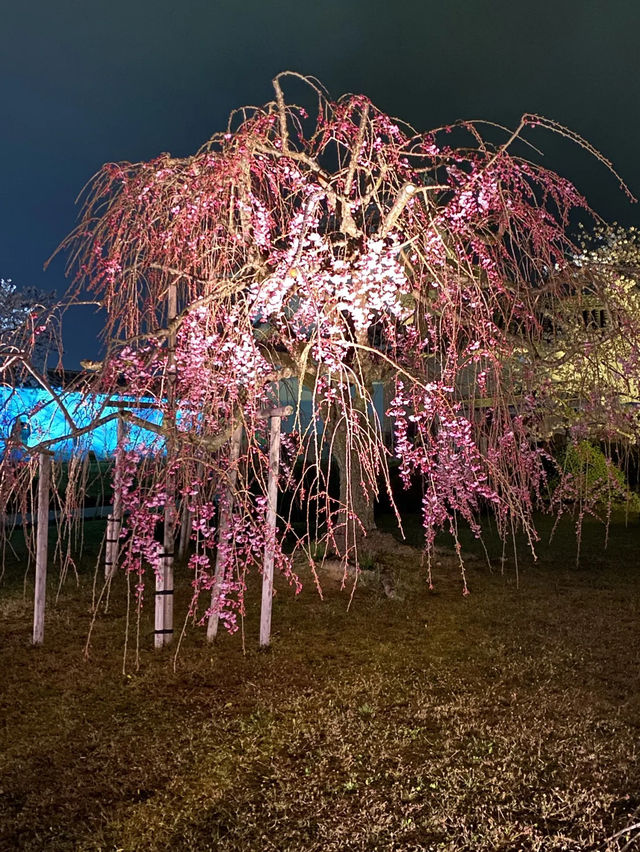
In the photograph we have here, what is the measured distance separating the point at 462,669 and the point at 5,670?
8.32 feet

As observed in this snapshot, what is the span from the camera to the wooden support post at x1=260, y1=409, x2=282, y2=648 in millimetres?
3939

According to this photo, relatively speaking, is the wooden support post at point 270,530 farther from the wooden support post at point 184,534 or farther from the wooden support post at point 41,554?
the wooden support post at point 184,534

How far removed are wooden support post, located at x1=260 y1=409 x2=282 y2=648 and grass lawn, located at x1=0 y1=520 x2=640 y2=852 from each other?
0.61 feet

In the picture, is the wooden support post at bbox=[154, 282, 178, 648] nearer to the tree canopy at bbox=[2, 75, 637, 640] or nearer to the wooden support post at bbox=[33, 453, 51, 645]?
the tree canopy at bbox=[2, 75, 637, 640]

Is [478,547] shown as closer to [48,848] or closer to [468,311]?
[468,311]

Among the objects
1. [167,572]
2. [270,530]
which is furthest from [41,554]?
[270,530]

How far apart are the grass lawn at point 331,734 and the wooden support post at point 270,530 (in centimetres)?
19

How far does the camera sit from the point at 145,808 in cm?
244

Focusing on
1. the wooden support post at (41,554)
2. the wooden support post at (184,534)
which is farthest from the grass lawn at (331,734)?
the wooden support post at (184,534)

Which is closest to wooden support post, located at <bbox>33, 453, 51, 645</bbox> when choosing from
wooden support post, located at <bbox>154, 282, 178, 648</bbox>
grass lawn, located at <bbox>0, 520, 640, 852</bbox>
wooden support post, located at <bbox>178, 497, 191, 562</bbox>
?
grass lawn, located at <bbox>0, 520, 640, 852</bbox>

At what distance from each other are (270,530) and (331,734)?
120 centimetres

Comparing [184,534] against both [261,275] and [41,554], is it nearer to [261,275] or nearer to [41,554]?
[41,554]

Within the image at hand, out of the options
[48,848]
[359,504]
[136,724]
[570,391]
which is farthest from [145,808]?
[570,391]

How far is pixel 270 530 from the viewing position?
390 centimetres
